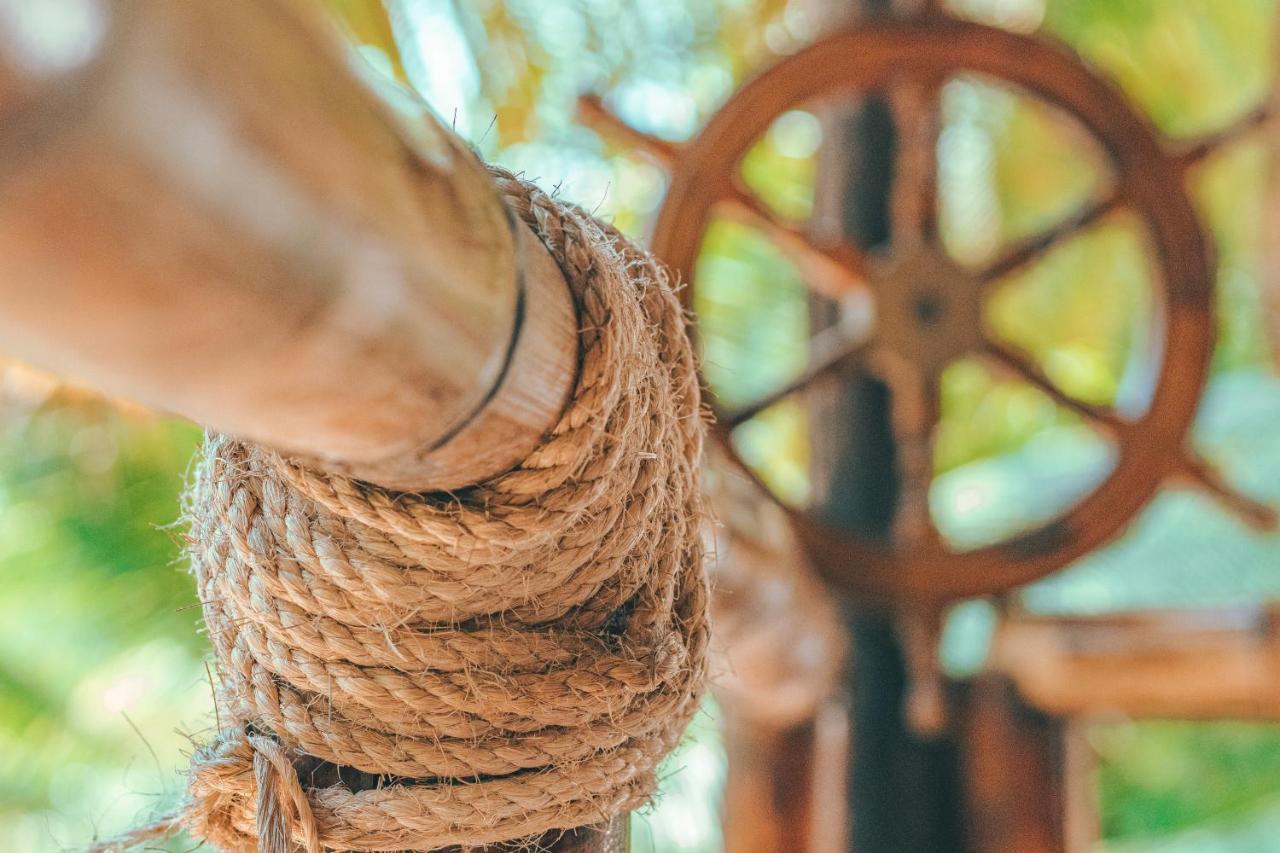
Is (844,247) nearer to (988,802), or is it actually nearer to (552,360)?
(988,802)

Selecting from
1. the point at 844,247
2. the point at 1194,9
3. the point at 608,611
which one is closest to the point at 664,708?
the point at 608,611

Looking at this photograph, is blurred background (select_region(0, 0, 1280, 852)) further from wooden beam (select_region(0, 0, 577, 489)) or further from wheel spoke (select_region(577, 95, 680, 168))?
wooden beam (select_region(0, 0, 577, 489))

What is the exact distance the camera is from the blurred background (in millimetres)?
3191

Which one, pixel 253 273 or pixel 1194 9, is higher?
pixel 1194 9

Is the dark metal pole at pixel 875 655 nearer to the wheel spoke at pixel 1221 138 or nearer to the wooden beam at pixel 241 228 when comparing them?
the wheel spoke at pixel 1221 138

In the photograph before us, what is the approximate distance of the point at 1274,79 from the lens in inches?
50.7

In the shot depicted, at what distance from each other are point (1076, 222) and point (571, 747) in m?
1.03

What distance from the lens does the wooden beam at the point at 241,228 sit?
20cm

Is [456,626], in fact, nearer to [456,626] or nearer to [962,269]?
[456,626]

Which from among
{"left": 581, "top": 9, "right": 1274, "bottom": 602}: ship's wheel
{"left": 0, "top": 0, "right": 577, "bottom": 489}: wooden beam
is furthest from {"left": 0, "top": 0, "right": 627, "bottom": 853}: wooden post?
{"left": 581, "top": 9, "right": 1274, "bottom": 602}: ship's wheel

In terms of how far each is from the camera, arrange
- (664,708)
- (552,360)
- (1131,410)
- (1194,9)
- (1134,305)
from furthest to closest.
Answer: (1134,305) → (1194,9) → (1131,410) → (664,708) → (552,360)

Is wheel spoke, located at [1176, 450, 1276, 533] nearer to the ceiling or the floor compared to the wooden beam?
nearer to the ceiling

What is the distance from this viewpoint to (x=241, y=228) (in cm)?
23

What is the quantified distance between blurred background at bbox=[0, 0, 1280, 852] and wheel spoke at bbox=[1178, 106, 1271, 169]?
161 cm
